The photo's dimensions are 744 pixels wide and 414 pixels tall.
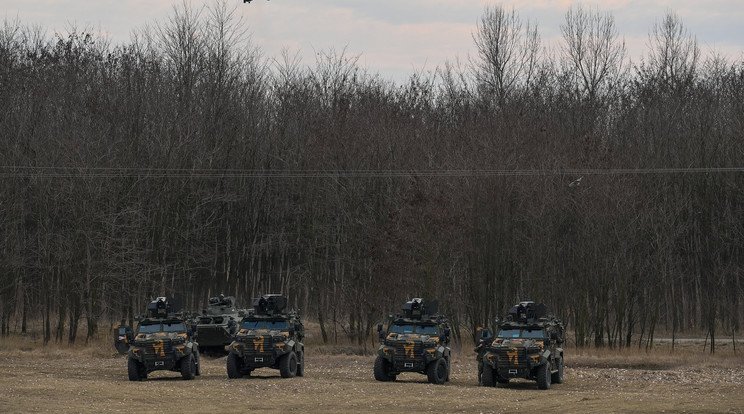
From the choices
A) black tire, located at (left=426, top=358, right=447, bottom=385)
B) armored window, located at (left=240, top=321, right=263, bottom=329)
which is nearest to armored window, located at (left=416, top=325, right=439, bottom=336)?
black tire, located at (left=426, top=358, right=447, bottom=385)

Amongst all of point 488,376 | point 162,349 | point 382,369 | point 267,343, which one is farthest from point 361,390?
point 162,349

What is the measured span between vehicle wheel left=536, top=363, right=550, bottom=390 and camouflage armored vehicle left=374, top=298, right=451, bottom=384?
126 inches

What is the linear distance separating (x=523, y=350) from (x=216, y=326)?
54.0 feet

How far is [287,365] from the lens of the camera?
34781 mm

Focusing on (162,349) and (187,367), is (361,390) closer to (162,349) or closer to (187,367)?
(187,367)

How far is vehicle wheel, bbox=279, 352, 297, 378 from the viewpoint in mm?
34750

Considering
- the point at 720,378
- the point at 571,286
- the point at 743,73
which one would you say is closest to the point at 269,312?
the point at 720,378

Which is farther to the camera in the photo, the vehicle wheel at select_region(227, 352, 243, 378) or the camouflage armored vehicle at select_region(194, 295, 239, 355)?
the camouflage armored vehicle at select_region(194, 295, 239, 355)

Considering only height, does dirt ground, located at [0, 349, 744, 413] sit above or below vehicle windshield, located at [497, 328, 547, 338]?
below

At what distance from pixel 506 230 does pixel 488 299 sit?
392 centimetres

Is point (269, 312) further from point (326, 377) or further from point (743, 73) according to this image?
point (743, 73)

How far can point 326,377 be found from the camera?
36750 mm

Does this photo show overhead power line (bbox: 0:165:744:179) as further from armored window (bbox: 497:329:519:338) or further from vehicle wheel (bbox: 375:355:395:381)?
armored window (bbox: 497:329:519:338)

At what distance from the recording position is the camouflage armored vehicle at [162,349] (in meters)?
34.0
